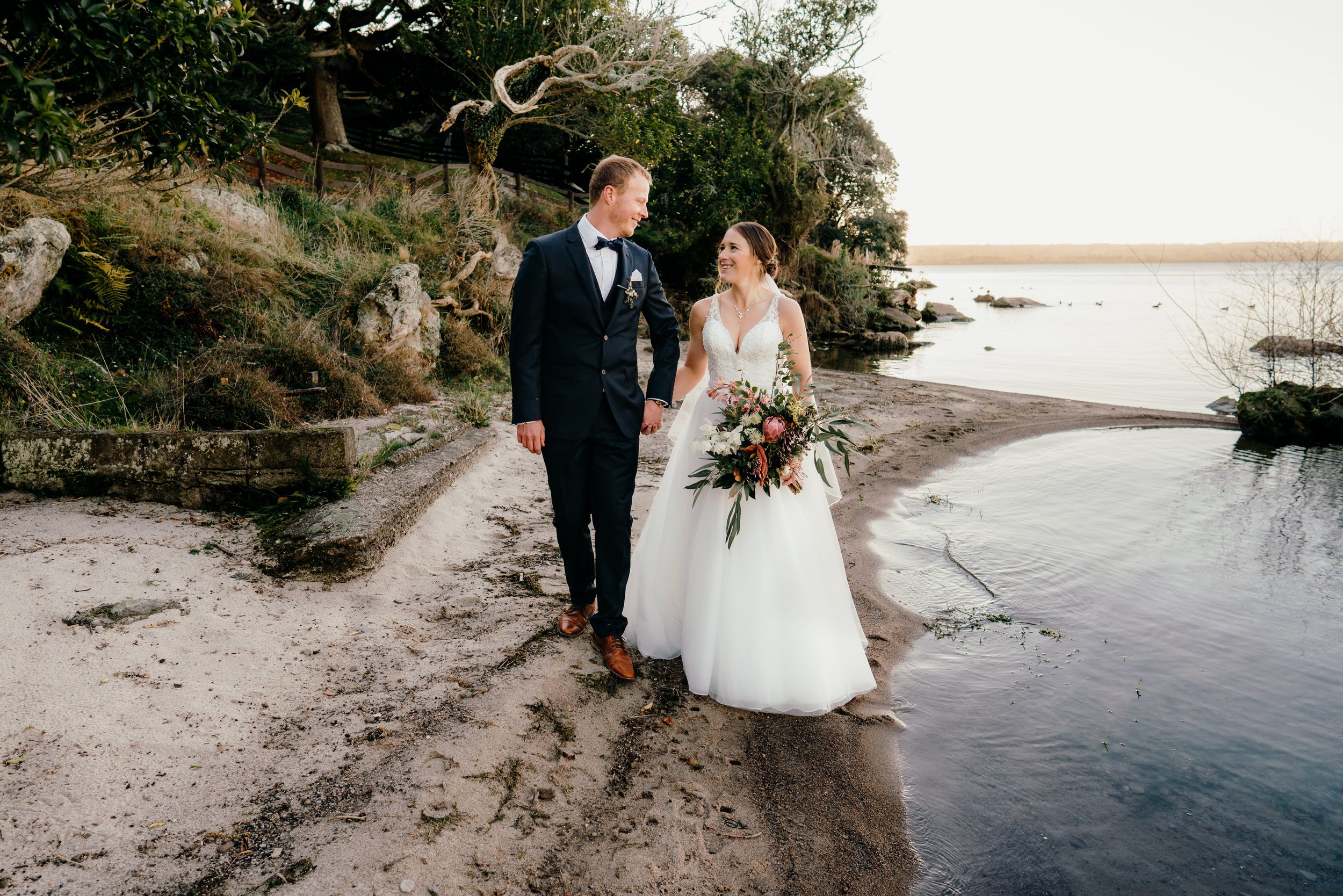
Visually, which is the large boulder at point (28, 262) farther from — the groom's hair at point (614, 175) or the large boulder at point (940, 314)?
the large boulder at point (940, 314)

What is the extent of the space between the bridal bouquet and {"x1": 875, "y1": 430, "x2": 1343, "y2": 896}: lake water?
1529mm

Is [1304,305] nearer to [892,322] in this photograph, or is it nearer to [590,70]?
[590,70]

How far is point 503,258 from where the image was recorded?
13.5m

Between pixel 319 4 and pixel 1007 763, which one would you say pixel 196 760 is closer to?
pixel 1007 763

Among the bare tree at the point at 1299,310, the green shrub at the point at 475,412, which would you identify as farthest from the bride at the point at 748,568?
the bare tree at the point at 1299,310

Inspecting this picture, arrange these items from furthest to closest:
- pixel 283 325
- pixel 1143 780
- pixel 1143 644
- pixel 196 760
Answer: pixel 283 325, pixel 1143 644, pixel 1143 780, pixel 196 760

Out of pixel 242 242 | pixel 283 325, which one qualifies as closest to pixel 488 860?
pixel 283 325

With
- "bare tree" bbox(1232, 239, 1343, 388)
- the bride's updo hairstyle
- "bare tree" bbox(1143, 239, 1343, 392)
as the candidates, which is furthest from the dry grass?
"bare tree" bbox(1232, 239, 1343, 388)

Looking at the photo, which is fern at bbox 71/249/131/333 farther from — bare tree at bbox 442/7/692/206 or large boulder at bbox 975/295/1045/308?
large boulder at bbox 975/295/1045/308

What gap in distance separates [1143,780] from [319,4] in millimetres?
26129

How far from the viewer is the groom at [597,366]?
3.67 metres

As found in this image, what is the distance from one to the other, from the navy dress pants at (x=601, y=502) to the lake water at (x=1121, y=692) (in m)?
1.72

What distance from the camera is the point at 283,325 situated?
28.1 feet

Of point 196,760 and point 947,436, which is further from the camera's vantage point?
point 947,436
